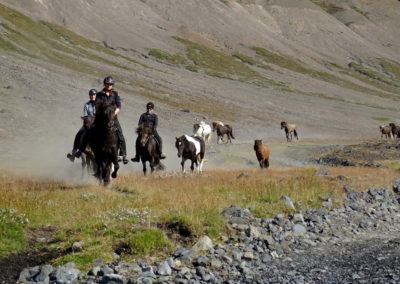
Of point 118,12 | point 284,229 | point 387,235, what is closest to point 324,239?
point 284,229

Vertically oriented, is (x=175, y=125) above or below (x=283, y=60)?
below

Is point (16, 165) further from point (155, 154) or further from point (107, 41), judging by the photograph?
point (107, 41)

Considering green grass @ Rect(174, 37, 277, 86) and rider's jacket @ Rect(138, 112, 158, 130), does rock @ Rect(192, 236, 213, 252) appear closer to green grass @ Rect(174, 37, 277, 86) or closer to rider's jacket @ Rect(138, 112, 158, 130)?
rider's jacket @ Rect(138, 112, 158, 130)

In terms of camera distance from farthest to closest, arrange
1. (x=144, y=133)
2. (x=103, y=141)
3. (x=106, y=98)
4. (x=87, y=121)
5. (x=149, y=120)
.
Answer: (x=149, y=120), (x=144, y=133), (x=87, y=121), (x=106, y=98), (x=103, y=141)

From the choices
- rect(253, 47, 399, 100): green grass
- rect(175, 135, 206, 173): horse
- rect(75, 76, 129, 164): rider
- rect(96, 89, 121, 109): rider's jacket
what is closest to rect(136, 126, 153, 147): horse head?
rect(75, 76, 129, 164): rider

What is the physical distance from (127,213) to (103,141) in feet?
Answer: 15.5

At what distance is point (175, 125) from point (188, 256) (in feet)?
155

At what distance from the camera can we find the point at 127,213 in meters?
10.6

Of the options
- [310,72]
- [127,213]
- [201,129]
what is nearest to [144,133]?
[127,213]

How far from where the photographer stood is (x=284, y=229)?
36.0ft

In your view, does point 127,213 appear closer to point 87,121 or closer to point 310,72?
point 87,121

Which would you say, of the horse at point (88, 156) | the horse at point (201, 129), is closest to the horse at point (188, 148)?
the horse at point (88, 156)

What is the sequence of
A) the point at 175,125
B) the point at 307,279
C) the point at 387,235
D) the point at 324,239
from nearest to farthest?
the point at 307,279 < the point at 324,239 < the point at 387,235 < the point at 175,125

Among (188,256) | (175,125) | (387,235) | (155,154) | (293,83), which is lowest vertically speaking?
(387,235)
